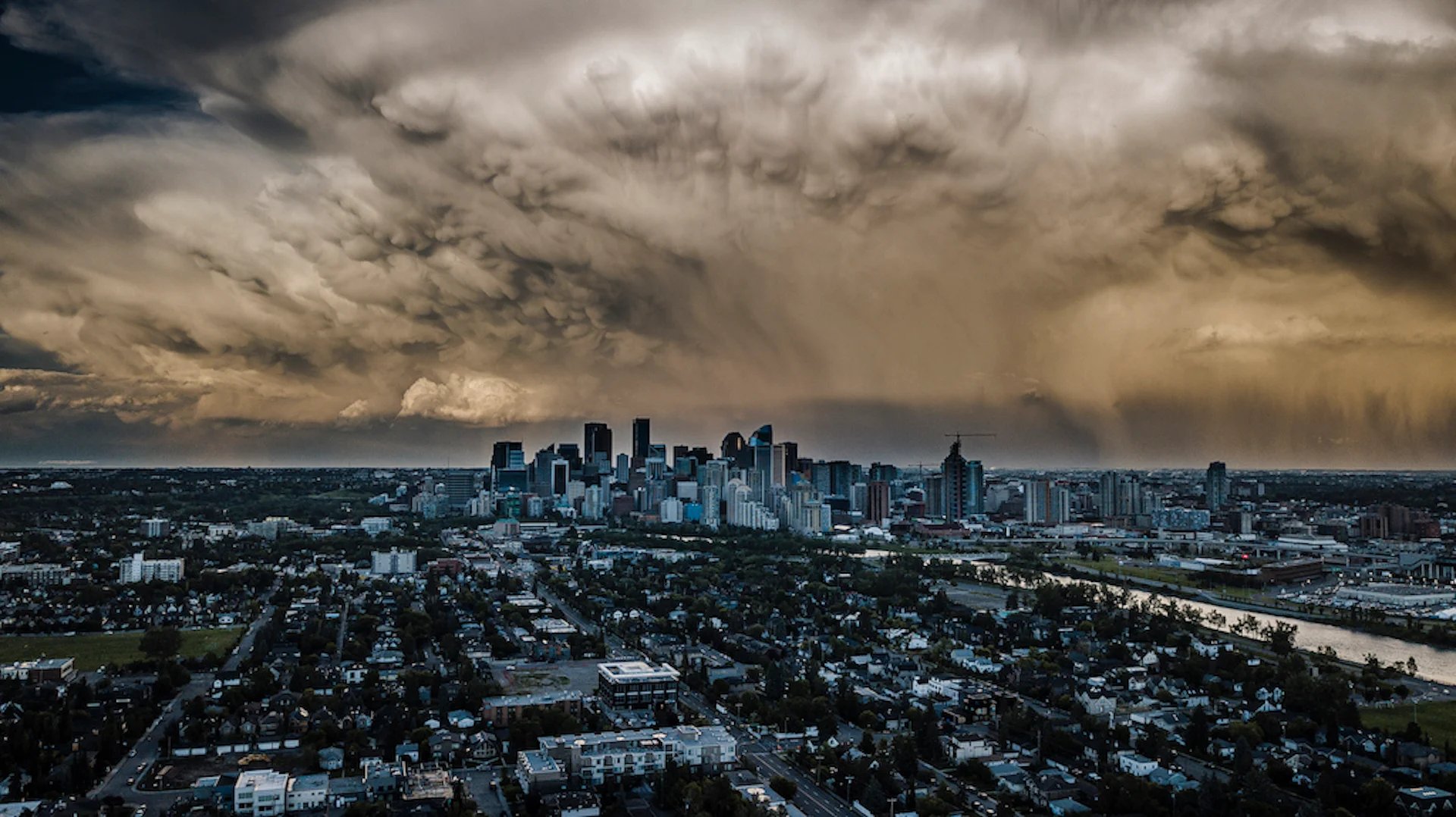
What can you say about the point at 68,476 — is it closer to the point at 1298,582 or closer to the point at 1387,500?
the point at 1298,582

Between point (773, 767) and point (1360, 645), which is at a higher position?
point (1360, 645)

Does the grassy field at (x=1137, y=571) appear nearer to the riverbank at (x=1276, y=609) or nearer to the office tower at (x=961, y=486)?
the riverbank at (x=1276, y=609)

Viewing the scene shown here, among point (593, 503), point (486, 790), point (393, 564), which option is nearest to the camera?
point (486, 790)

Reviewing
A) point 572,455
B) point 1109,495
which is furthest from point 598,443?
point 1109,495

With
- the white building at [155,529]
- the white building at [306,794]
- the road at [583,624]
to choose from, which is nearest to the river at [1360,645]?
the road at [583,624]

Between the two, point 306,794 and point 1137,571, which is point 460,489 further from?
point 306,794

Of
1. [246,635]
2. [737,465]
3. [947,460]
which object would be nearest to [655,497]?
[737,465]

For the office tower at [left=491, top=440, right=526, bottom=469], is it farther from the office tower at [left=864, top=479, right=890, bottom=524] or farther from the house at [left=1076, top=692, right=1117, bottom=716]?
the house at [left=1076, top=692, right=1117, bottom=716]
